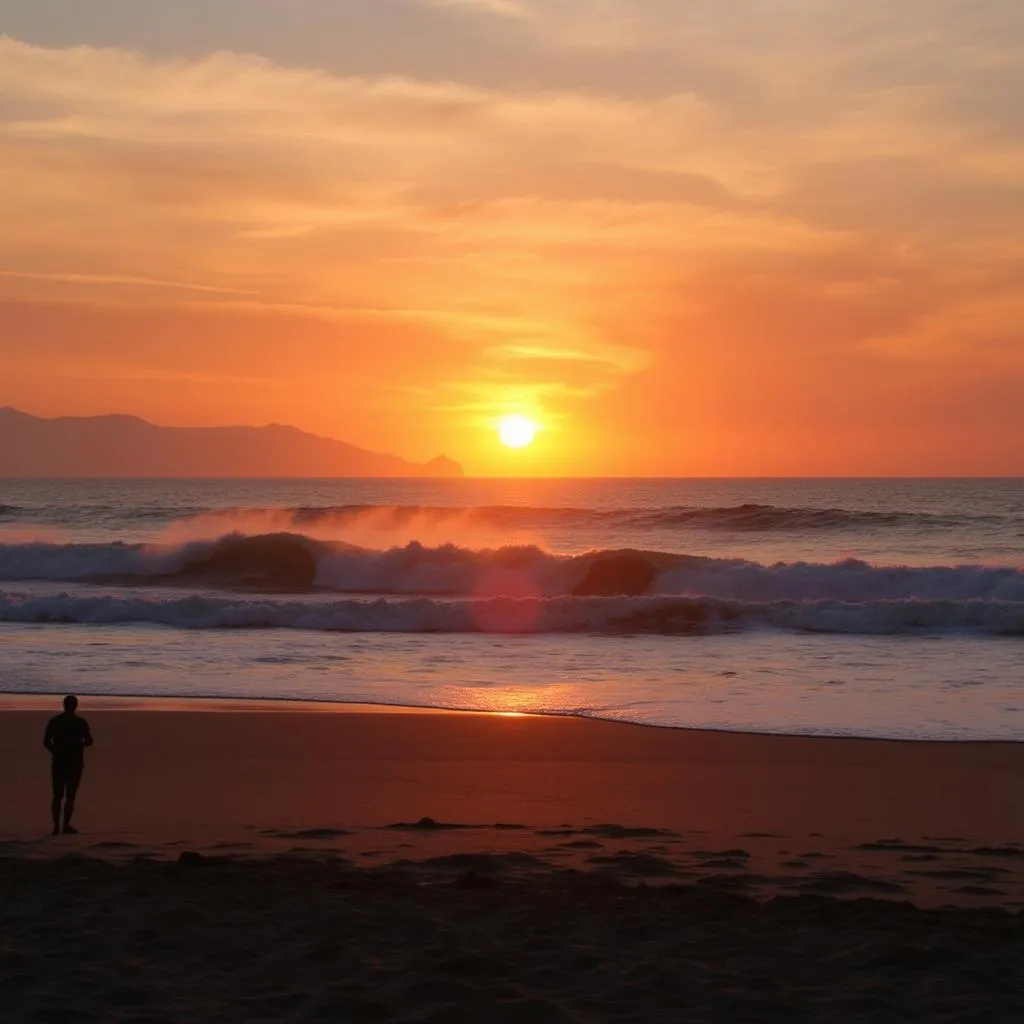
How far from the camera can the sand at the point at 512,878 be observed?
5.27 m

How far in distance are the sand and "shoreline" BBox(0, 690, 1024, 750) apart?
27 cm

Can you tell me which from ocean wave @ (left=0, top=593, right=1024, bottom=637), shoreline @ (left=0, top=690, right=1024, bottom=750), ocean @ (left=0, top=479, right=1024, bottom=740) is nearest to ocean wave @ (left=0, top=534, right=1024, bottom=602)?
ocean @ (left=0, top=479, right=1024, bottom=740)

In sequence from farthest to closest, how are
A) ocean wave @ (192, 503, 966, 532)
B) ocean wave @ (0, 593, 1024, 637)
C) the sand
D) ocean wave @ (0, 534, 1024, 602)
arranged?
ocean wave @ (192, 503, 966, 532), ocean wave @ (0, 534, 1024, 602), ocean wave @ (0, 593, 1024, 637), the sand

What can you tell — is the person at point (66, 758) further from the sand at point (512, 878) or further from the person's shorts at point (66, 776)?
the sand at point (512, 878)

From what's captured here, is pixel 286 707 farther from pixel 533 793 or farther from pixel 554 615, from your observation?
pixel 554 615

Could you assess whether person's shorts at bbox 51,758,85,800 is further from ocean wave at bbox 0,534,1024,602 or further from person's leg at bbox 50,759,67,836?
→ ocean wave at bbox 0,534,1024,602

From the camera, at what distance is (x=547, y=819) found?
8.68 metres

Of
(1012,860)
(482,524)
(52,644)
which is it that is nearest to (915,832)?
(1012,860)

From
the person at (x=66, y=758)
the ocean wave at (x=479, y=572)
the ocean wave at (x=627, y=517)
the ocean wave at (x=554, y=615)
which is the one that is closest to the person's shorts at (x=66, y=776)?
the person at (x=66, y=758)

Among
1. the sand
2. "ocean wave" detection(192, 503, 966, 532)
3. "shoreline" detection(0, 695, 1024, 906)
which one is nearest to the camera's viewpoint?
the sand

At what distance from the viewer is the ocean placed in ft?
45.8

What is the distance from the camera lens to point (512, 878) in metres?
7.01

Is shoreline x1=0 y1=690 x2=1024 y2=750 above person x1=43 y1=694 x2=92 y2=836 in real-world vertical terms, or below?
below

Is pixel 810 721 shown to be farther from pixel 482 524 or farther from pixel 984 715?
pixel 482 524
